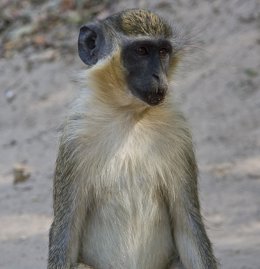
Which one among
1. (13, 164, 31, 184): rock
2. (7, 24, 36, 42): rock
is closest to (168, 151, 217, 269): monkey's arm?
(13, 164, 31, 184): rock

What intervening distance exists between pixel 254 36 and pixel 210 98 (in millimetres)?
962

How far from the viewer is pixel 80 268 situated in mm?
5770

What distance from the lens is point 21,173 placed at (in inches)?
363

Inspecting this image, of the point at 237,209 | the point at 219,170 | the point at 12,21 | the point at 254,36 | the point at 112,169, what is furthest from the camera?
the point at 12,21

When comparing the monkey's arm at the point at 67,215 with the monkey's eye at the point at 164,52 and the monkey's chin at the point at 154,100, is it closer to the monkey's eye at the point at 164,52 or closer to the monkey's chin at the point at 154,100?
the monkey's chin at the point at 154,100

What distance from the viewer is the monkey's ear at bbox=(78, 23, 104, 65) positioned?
587 cm

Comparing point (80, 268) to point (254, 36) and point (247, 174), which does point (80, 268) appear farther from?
point (254, 36)

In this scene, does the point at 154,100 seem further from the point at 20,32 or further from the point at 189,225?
the point at 20,32

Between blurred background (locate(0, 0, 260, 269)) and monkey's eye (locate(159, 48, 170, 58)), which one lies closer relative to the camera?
monkey's eye (locate(159, 48, 170, 58))

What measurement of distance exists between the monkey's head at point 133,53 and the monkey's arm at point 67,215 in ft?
1.61

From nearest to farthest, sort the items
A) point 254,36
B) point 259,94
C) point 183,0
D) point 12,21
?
point 259,94 → point 254,36 → point 183,0 → point 12,21

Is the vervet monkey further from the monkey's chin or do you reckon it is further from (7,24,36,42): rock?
(7,24,36,42): rock

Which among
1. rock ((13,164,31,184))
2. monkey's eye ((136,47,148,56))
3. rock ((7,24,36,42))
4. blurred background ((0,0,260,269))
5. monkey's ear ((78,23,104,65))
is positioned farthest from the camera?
rock ((7,24,36,42))

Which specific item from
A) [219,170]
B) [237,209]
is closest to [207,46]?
[219,170]
